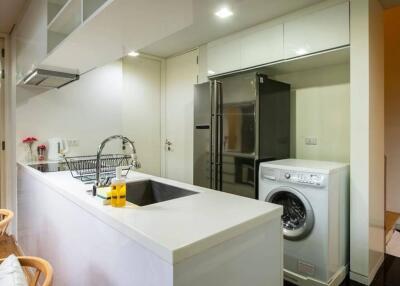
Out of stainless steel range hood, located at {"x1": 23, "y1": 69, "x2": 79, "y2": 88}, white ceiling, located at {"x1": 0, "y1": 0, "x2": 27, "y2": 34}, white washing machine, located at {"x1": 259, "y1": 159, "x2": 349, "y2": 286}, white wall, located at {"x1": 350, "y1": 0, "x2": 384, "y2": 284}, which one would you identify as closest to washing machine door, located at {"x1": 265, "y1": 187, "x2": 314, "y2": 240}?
white washing machine, located at {"x1": 259, "y1": 159, "x2": 349, "y2": 286}

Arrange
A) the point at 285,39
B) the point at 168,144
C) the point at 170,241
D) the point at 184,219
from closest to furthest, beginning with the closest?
the point at 170,241 → the point at 184,219 → the point at 285,39 → the point at 168,144

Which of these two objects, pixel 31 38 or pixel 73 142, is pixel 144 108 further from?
pixel 31 38

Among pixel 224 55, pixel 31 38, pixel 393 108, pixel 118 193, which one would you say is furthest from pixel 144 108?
pixel 393 108

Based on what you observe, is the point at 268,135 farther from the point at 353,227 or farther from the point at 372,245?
the point at 372,245

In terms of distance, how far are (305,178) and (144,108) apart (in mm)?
2632

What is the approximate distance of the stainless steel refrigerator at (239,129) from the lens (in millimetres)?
2568

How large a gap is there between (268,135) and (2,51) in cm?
327

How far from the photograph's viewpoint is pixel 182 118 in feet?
12.9

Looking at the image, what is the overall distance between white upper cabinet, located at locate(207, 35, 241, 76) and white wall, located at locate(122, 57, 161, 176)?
3.67 feet

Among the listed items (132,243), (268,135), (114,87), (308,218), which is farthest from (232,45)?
(132,243)

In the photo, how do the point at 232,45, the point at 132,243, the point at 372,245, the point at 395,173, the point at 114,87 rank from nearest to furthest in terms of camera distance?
the point at 132,243, the point at 372,245, the point at 232,45, the point at 114,87, the point at 395,173

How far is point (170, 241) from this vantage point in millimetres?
811

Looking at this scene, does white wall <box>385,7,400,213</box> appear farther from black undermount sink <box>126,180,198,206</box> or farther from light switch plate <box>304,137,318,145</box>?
black undermount sink <box>126,180,198,206</box>

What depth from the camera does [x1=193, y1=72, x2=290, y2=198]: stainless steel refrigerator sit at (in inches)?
101
